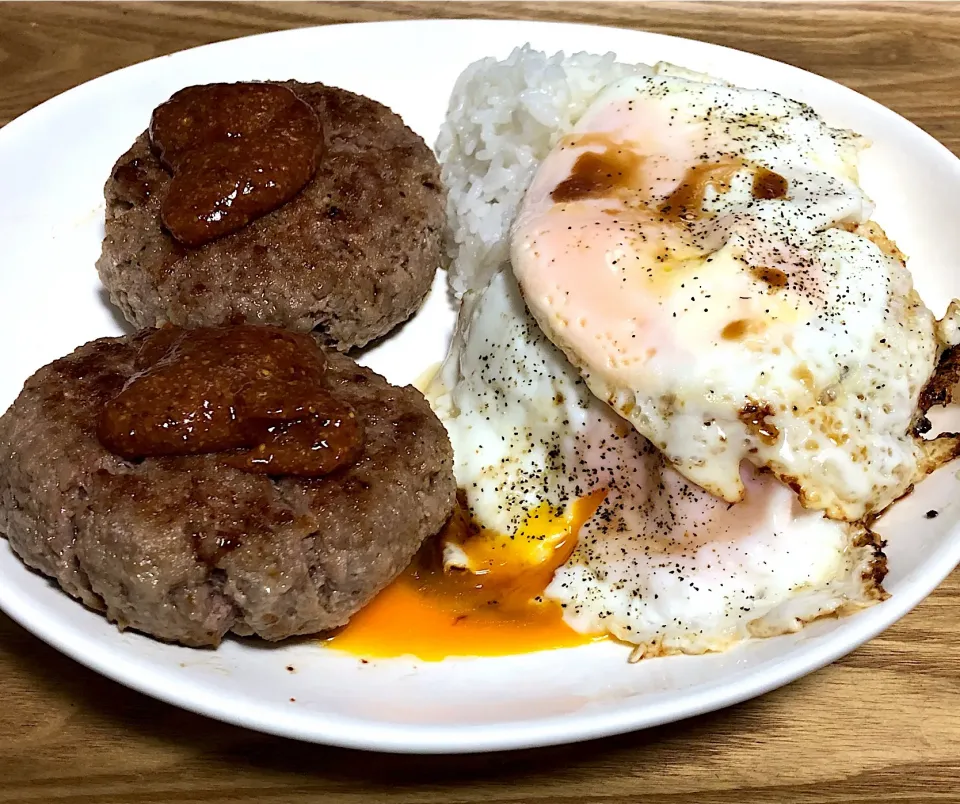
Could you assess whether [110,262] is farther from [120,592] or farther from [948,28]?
[948,28]

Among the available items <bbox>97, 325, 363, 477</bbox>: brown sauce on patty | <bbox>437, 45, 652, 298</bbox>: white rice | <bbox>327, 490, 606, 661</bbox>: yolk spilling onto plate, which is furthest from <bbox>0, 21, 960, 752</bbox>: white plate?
<bbox>97, 325, 363, 477</bbox>: brown sauce on patty

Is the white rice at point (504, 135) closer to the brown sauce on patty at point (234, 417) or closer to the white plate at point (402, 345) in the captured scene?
the white plate at point (402, 345)

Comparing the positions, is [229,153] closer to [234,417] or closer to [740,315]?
[234,417]

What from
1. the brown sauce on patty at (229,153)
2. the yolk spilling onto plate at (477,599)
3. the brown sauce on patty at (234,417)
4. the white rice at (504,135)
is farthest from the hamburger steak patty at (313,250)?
the yolk spilling onto plate at (477,599)

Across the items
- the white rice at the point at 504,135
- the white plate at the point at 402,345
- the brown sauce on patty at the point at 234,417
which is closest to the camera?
the white plate at the point at 402,345

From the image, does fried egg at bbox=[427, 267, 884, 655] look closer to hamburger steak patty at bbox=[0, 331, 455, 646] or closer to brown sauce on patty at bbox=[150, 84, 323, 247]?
hamburger steak patty at bbox=[0, 331, 455, 646]

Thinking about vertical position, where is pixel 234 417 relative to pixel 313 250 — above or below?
below

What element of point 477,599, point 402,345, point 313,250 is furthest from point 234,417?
point 402,345
